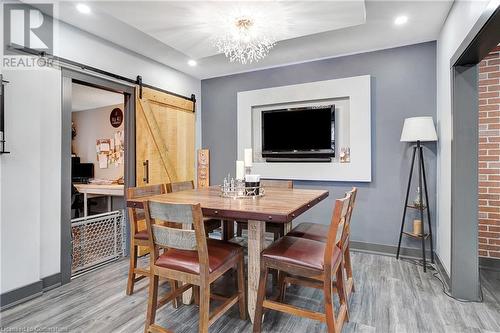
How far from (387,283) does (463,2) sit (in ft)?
8.12

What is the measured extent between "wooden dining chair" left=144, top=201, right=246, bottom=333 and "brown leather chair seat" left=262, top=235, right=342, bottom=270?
29 centimetres

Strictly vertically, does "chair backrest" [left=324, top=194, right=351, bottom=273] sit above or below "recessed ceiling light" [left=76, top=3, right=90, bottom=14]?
below

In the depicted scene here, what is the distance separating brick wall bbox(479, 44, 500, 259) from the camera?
2.80 metres

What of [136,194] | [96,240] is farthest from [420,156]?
[96,240]

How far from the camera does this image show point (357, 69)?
11.5ft

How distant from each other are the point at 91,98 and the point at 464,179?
5541 millimetres

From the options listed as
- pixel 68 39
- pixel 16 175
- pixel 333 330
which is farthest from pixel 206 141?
pixel 333 330

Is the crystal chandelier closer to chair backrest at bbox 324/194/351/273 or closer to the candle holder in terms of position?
the candle holder

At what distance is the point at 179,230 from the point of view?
62.4 inches

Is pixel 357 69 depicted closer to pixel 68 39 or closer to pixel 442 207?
pixel 442 207

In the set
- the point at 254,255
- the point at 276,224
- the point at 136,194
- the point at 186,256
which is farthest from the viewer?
the point at 276,224

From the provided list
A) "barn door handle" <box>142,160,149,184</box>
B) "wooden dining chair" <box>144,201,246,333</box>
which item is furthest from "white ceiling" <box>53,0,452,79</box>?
"wooden dining chair" <box>144,201,246,333</box>

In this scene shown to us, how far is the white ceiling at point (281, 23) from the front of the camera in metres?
2.20

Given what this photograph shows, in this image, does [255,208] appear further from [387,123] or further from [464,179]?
[387,123]
